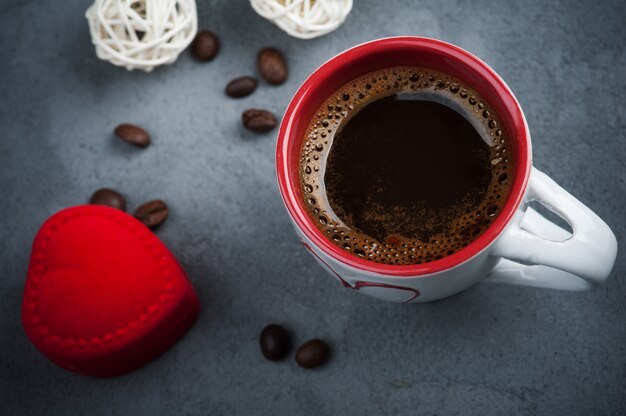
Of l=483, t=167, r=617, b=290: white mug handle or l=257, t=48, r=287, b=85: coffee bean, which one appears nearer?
l=483, t=167, r=617, b=290: white mug handle

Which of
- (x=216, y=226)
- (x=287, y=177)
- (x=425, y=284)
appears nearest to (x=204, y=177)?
(x=216, y=226)

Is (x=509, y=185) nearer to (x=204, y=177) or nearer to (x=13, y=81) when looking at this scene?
(x=204, y=177)

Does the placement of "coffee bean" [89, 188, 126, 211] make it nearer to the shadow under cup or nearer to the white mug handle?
the shadow under cup

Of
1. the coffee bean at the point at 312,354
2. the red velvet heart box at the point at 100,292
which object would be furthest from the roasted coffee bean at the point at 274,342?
the red velvet heart box at the point at 100,292

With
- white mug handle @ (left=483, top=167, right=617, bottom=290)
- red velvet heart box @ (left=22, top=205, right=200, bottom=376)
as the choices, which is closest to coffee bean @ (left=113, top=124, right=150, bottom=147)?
red velvet heart box @ (left=22, top=205, right=200, bottom=376)

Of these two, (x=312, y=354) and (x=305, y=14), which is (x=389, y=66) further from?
(x=312, y=354)

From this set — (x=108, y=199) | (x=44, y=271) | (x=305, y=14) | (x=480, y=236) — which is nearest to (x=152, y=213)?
(x=108, y=199)
